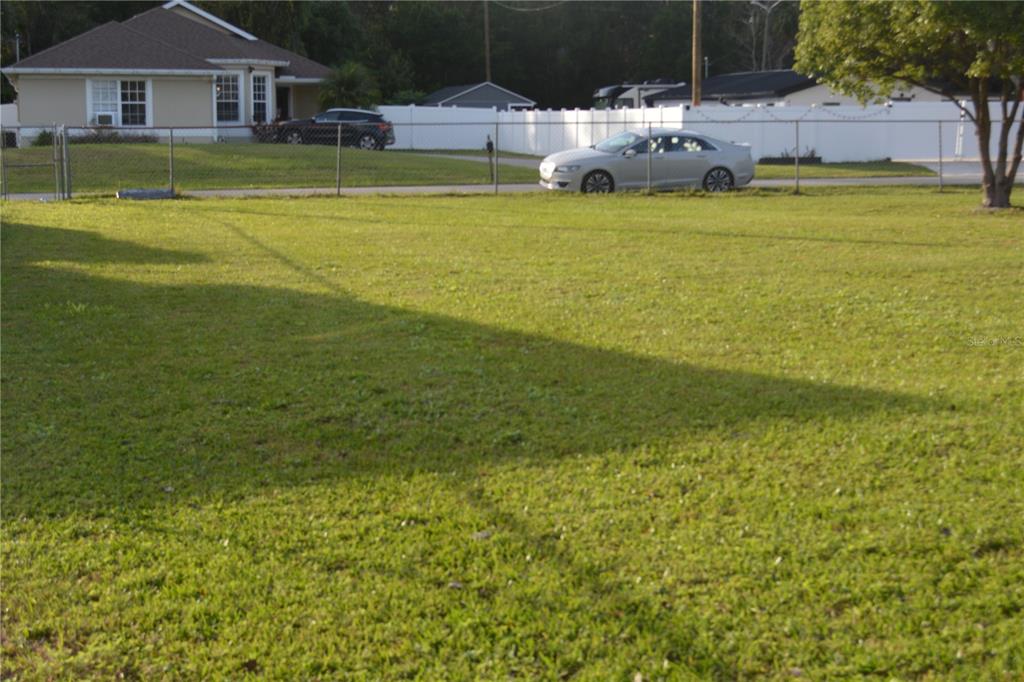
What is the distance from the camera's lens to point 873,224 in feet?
59.5

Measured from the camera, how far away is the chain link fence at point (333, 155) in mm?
25828

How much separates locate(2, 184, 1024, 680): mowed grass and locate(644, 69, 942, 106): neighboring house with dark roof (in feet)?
112

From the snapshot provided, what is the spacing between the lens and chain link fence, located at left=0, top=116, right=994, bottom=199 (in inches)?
1017

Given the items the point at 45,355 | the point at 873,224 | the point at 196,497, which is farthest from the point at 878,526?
the point at 873,224

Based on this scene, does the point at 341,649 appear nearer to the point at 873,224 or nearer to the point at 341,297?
the point at 341,297

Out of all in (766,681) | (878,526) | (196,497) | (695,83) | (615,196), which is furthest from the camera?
(695,83)

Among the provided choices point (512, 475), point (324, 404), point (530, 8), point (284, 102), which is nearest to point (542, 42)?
point (530, 8)

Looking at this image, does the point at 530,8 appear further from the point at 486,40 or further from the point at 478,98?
the point at 478,98

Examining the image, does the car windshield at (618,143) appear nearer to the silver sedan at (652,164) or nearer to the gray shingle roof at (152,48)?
the silver sedan at (652,164)

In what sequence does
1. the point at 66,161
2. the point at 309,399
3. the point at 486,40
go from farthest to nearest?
the point at 486,40 < the point at 66,161 < the point at 309,399

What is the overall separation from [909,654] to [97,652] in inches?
114

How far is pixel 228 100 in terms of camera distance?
43.8 m

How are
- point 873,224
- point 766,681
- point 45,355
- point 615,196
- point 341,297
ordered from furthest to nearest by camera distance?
point 615,196
point 873,224
point 341,297
point 45,355
point 766,681

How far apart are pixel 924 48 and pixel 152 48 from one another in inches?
1160
